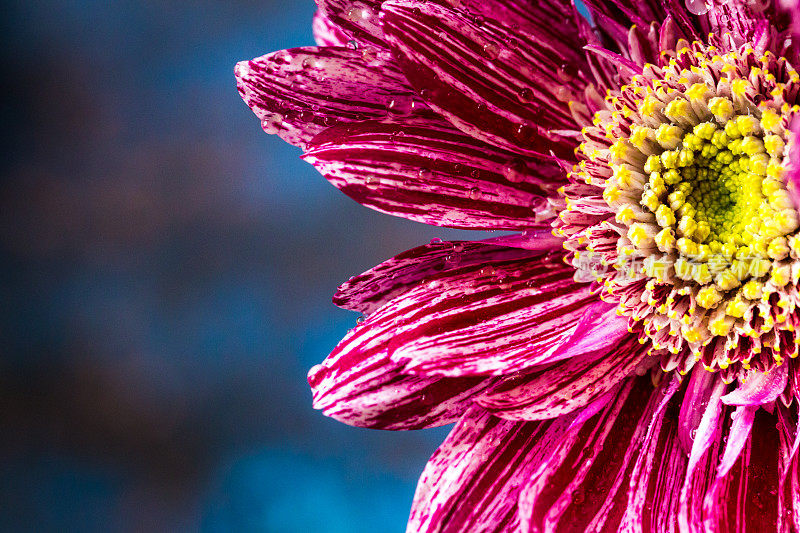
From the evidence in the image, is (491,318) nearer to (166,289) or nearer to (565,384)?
(565,384)

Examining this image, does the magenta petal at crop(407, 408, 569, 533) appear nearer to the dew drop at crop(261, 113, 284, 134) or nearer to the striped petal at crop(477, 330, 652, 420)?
the striped petal at crop(477, 330, 652, 420)

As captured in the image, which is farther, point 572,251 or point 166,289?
point 166,289

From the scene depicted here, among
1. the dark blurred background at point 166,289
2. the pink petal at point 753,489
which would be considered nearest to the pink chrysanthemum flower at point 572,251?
the pink petal at point 753,489

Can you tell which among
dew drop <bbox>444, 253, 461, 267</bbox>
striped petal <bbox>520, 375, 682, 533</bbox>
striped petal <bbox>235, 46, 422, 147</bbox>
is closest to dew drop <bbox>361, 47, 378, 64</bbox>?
striped petal <bbox>235, 46, 422, 147</bbox>

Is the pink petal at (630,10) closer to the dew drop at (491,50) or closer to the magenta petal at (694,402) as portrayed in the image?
the dew drop at (491,50)

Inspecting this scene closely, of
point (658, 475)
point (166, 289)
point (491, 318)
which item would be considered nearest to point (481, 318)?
point (491, 318)

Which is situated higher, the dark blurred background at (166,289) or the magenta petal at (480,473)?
the dark blurred background at (166,289)
